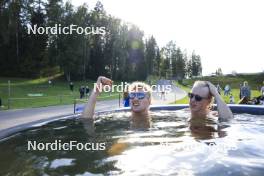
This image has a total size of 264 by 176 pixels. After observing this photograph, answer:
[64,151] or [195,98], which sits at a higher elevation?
[195,98]

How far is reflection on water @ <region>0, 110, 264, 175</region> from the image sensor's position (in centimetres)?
350

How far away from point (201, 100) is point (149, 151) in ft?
7.15

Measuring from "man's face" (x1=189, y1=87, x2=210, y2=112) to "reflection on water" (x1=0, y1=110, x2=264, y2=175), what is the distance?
0.75ft

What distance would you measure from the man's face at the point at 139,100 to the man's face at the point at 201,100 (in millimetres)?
817

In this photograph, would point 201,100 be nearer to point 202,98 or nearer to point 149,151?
point 202,98

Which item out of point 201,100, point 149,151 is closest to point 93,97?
point 201,100

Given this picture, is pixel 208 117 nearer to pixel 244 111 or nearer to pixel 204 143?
pixel 204 143

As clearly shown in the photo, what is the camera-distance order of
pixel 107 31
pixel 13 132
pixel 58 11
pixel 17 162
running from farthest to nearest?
1. pixel 107 31
2. pixel 58 11
3. pixel 13 132
4. pixel 17 162

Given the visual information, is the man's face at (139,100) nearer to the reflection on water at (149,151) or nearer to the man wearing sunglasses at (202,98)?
the reflection on water at (149,151)

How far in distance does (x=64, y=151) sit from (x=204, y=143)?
5.89 feet

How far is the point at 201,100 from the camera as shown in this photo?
6.15 meters

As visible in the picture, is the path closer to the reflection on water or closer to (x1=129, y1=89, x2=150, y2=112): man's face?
the reflection on water

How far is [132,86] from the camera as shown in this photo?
650 centimetres

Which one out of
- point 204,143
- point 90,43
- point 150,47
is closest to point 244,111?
point 204,143
